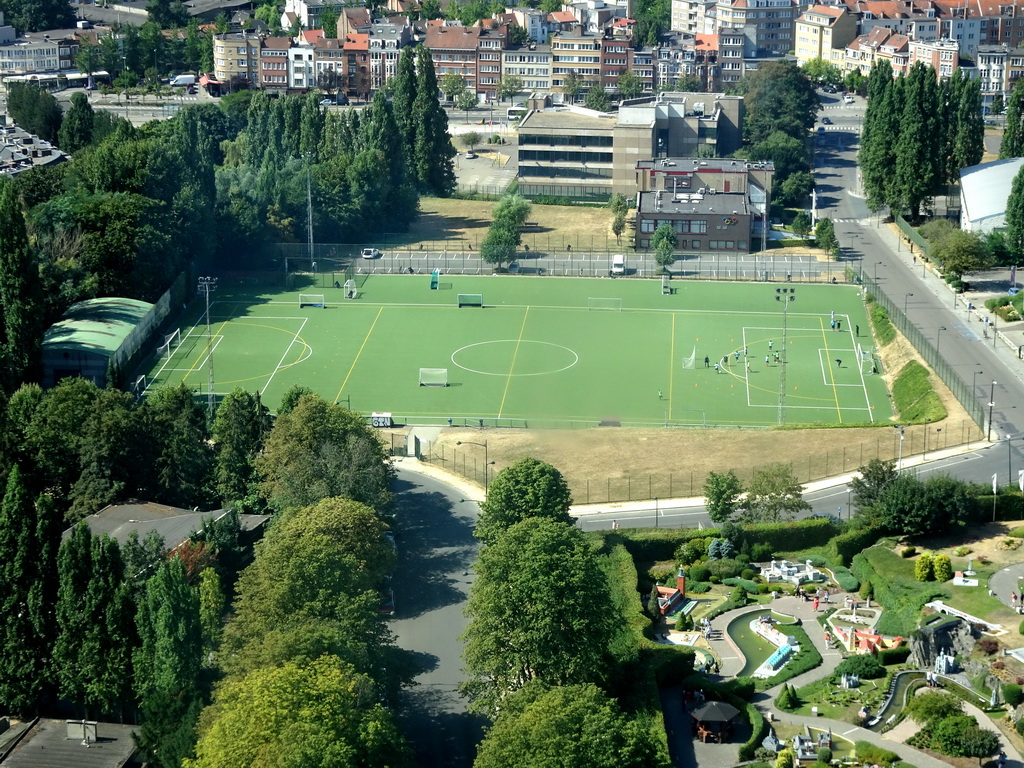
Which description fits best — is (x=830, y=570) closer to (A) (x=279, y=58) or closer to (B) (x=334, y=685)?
(B) (x=334, y=685)

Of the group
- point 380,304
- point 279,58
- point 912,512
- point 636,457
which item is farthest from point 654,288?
point 279,58

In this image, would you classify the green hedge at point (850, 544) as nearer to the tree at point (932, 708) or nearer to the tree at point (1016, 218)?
the tree at point (932, 708)

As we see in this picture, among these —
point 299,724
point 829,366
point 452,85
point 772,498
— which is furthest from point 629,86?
point 299,724

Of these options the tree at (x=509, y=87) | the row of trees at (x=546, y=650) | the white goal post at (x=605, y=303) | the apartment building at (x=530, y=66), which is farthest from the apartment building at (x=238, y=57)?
the row of trees at (x=546, y=650)

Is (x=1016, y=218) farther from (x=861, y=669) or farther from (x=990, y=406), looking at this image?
(x=861, y=669)

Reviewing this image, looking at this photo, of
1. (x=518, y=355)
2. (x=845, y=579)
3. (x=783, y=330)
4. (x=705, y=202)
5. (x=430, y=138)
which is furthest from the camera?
(x=430, y=138)
